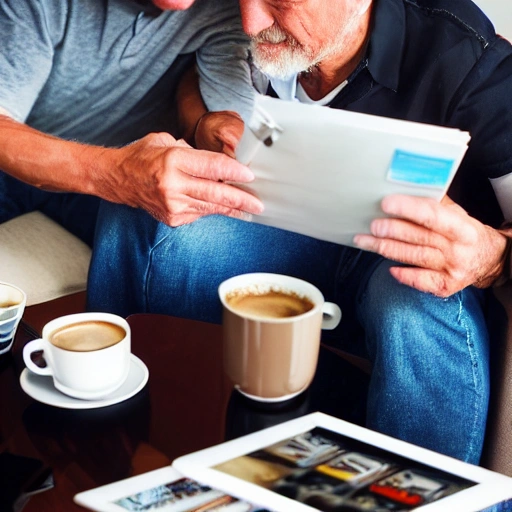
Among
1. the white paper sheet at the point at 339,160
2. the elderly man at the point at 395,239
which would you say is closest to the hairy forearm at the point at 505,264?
the elderly man at the point at 395,239

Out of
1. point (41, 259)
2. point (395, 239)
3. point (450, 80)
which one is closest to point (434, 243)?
point (395, 239)

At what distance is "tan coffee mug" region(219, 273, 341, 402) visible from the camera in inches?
29.6

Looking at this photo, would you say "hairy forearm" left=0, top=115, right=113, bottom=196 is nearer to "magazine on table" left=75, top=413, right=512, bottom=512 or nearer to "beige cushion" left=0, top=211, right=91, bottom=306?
"beige cushion" left=0, top=211, right=91, bottom=306

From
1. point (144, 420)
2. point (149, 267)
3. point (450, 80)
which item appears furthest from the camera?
point (149, 267)

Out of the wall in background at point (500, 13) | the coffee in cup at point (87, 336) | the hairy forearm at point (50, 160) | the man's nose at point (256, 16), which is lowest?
the coffee in cup at point (87, 336)

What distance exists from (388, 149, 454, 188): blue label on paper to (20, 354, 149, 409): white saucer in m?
0.41

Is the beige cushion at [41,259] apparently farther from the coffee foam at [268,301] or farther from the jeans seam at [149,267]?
the coffee foam at [268,301]

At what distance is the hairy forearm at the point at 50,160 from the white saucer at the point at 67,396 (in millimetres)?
375

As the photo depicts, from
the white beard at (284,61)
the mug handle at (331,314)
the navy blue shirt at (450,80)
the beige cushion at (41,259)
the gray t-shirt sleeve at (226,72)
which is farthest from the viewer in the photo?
the gray t-shirt sleeve at (226,72)

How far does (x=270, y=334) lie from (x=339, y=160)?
8.7 inches

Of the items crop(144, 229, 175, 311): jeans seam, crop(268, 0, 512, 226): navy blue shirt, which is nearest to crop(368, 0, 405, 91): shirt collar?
crop(268, 0, 512, 226): navy blue shirt

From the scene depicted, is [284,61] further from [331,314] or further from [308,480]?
[308,480]

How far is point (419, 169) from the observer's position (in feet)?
2.37

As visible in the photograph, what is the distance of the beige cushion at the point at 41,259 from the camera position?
1.27 metres
